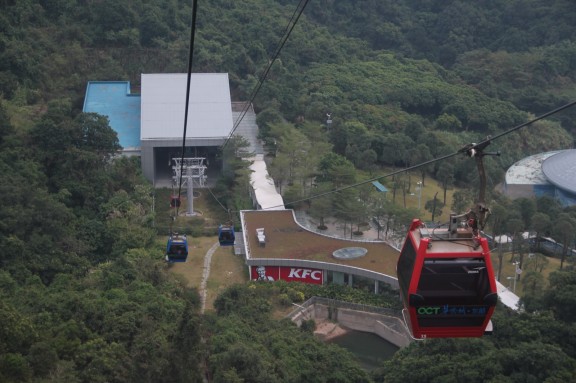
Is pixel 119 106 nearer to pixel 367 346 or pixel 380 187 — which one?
pixel 380 187

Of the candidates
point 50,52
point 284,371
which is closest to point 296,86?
point 50,52

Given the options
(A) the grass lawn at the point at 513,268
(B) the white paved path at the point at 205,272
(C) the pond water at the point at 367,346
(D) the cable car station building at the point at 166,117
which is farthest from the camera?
(D) the cable car station building at the point at 166,117

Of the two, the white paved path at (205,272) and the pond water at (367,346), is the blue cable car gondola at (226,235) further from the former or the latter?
the pond water at (367,346)

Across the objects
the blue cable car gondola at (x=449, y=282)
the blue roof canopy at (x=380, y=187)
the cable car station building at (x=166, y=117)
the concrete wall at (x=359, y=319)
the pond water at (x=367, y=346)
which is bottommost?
the pond water at (x=367, y=346)

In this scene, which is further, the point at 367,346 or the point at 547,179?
the point at 547,179

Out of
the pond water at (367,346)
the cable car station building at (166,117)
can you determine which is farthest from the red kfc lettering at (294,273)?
the cable car station building at (166,117)

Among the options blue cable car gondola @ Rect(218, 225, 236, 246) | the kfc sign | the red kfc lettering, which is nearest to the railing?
the kfc sign

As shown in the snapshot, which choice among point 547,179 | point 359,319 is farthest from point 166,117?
point 547,179
